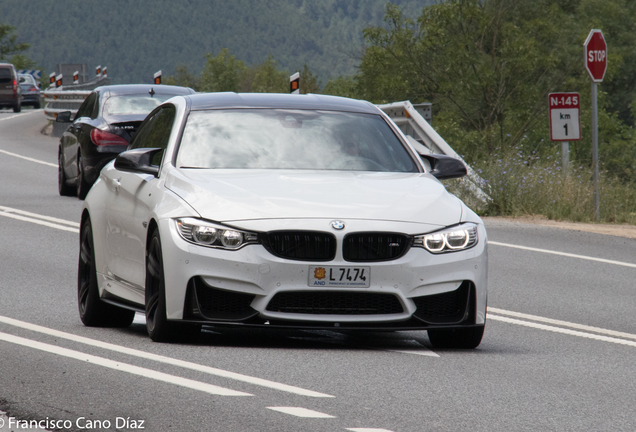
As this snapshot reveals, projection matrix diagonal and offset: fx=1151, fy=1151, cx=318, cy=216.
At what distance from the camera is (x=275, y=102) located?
778 cm

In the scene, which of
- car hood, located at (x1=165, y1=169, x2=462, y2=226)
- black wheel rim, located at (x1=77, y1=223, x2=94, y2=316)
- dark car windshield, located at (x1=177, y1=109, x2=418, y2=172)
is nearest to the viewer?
car hood, located at (x1=165, y1=169, x2=462, y2=226)

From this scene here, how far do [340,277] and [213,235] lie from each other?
28.6 inches

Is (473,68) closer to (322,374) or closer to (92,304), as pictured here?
(92,304)

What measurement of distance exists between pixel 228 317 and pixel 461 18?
86.1 ft

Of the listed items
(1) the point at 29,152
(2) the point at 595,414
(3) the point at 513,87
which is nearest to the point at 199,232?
(2) the point at 595,414

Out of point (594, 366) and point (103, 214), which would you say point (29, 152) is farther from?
point (594, 366)

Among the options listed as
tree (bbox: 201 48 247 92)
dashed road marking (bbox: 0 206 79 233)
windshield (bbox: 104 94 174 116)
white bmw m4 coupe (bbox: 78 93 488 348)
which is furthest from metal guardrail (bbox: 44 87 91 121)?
tree (bbox: 201 48 247 92)

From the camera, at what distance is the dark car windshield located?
7.25 metres

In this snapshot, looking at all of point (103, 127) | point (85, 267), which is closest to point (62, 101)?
point (103, 127)

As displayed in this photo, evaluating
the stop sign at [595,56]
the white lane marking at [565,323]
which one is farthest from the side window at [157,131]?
the stop sign at [595,56]

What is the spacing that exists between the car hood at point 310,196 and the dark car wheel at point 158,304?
36 centimetres

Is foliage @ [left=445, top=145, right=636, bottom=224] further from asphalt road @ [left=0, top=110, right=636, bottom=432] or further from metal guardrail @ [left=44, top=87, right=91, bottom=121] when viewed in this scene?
metal guardrail @ [left=44, top=87, right=91, bottom=121]

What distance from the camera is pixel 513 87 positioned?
31.1 metres

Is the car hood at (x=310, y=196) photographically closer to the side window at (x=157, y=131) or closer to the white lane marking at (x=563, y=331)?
the side window at (x=157, y=131)
